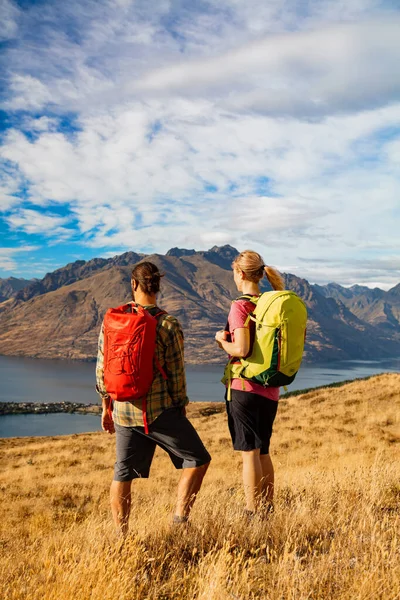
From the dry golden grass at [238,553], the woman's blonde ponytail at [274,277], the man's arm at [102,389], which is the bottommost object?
the dry golden grass at [238,553]

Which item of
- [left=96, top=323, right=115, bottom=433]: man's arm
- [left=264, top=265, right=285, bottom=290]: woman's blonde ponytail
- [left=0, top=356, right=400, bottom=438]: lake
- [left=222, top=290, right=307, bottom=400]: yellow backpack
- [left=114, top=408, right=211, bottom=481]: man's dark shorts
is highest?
[left=264, top=265, right=285, bottom=290]: woman's blonde ponytail

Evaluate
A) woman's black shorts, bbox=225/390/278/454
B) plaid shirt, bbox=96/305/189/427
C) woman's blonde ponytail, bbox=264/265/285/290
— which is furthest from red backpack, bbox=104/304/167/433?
woman's blonde ponytail, bbox=264/265/285/290

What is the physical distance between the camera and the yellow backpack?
12.0 feet

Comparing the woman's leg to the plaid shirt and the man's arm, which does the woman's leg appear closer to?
the plaid shirt

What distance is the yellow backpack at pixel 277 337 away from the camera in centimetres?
366

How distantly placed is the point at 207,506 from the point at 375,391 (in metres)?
21.9

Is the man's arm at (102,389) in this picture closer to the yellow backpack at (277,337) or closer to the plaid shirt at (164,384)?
the plaid shirt at (164,384)

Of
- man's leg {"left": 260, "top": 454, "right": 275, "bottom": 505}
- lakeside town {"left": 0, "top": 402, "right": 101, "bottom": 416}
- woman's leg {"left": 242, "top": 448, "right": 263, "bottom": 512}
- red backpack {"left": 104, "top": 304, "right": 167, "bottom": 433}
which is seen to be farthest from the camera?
lakeside town {"left": 0, "top": 402, "right": 101, "bottom": 416}

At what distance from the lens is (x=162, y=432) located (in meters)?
3.59

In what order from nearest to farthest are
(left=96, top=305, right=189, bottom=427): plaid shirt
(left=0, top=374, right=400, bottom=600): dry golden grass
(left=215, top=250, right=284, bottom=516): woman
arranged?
(left=0, top=374, right=400, bottom=600): dry golden grass
(left=96, top=305, right=189, bottom=427): plaid shirt
(left=215, top=250, right=284, bottom=516): woman

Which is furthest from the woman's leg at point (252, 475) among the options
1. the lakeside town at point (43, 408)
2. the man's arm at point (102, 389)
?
the lakeside town at point (43, 408)

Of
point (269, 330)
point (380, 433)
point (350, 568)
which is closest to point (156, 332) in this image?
point (269, 330)

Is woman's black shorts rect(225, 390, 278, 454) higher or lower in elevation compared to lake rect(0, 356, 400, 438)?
higher

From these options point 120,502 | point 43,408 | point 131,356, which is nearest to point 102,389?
point 131,356
